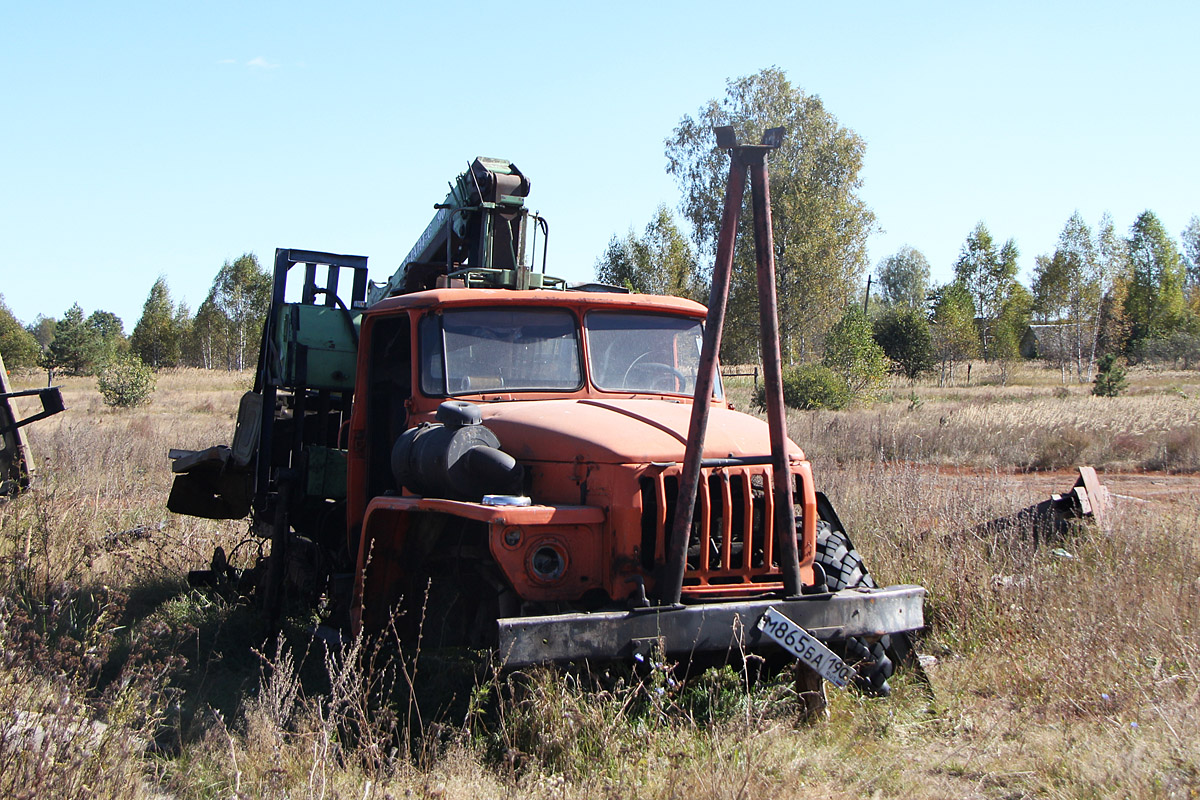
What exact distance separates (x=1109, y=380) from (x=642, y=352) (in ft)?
89.0

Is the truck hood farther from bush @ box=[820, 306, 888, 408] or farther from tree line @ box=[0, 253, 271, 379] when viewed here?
tree line @ box=[0, 253, 271, 379]

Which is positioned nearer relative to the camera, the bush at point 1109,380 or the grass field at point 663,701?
the grass field at point 663,701

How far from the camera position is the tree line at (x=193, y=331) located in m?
48.5

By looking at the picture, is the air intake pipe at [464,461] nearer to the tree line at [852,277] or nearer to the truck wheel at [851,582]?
the truck wheel at [851,582]

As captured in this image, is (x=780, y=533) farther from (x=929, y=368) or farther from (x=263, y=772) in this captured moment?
(x=929, y=368)

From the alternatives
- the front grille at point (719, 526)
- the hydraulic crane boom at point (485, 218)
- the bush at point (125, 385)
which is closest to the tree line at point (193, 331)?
the bush at point (125, 385)

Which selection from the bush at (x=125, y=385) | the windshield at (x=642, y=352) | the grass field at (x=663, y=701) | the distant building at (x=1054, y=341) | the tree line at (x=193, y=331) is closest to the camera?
the grass field at (x=663, y=701)

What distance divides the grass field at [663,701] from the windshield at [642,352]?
1.92 m

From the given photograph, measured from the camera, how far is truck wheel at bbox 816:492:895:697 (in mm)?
4520

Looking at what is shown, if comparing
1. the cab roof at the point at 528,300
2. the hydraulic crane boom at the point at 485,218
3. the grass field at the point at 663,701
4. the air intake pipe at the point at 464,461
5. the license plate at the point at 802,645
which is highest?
the hydraulic crane boom at the point at 485,218

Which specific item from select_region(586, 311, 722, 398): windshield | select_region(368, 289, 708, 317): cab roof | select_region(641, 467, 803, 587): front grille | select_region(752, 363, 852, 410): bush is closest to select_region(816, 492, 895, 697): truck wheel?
select_region(641, 467, 803, 587): front grille

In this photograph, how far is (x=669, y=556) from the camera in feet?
13.7

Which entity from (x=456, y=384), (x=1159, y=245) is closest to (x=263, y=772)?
(x=456, y=384)

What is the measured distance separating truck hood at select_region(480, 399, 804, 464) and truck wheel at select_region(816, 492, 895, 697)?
57 cm
